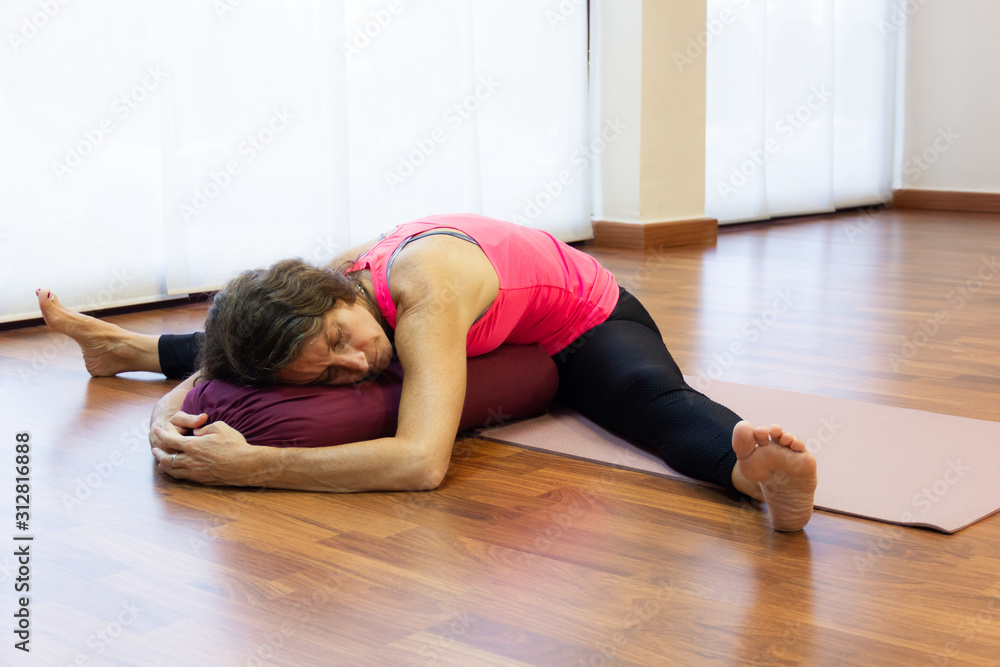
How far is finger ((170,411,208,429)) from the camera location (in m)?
1.74

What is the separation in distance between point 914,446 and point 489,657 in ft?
3.58

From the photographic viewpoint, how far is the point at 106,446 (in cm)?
199

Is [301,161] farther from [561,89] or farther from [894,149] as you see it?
[894,149]

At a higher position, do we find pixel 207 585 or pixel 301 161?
pixel 301 161

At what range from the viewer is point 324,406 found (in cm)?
176

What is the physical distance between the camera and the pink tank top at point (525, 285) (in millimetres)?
1855

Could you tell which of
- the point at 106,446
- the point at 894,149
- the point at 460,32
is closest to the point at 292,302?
the point at 106,446

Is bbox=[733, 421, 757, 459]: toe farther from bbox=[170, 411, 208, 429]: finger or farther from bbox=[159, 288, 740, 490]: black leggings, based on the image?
bbox=[170, 411, 208, 429]: finger
